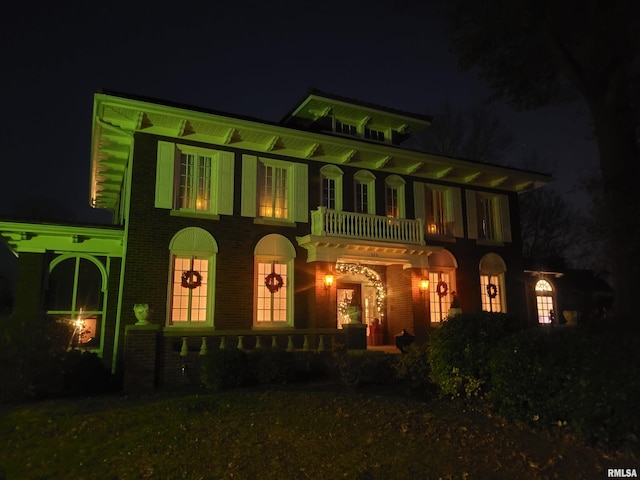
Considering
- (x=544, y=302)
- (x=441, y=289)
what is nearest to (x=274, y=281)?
(x=441, y=289)

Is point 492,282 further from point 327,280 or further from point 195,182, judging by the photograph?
point 195,182

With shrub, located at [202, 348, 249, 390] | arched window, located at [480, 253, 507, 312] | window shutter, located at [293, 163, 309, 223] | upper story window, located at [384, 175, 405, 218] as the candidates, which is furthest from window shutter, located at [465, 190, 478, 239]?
shrub, located at [202, 348, 249, 390]

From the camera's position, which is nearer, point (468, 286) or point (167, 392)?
point (167, 392)

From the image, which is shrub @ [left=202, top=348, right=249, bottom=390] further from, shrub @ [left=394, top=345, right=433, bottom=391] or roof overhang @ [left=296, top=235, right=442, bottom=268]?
roof overhang @ [left=296, top=235, right=442, bottom=268]

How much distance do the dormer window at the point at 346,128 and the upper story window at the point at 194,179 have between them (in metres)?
4.99

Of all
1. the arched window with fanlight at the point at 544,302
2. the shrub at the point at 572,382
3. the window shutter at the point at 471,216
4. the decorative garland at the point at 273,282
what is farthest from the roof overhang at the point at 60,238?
the arched window with fanlight at the point at 544,302

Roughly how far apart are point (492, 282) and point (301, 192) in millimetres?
8339

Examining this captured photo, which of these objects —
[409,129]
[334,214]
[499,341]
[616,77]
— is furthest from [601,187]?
[409,129]

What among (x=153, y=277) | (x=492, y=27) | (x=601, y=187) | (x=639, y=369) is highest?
(x=492, y=27)

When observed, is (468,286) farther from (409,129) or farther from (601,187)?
(601,187)

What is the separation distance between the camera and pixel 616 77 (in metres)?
10.3

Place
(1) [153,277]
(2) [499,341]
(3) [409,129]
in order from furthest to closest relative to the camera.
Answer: (3) [409,129] < (1) [153,277] < (2) [499,341]

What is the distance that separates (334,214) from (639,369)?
10.4 m

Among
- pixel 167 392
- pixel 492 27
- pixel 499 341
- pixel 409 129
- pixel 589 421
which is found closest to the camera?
pixel 589 421
